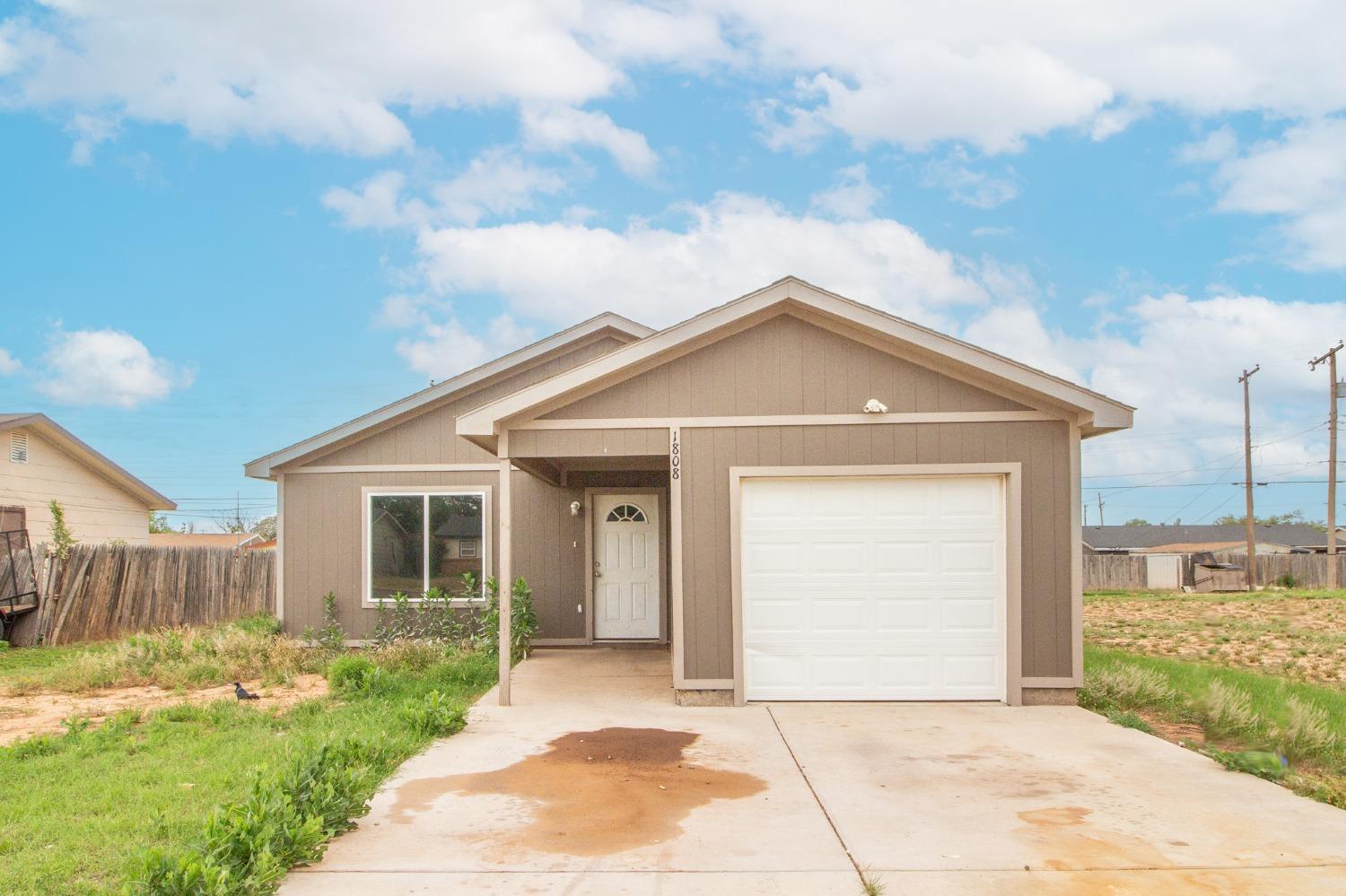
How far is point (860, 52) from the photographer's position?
→ 42.0 ft

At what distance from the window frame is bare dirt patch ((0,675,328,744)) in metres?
2.42

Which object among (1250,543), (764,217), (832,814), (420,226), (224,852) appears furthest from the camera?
(1250,543)

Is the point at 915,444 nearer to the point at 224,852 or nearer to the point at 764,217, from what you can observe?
the point at 224,852

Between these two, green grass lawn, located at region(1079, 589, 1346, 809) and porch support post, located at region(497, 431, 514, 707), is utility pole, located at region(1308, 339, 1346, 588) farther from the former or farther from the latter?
porch support post, located at region(497, 431, 514, 707)

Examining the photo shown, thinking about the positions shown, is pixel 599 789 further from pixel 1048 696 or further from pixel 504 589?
pixel 1048 696

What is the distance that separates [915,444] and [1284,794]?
392 cm

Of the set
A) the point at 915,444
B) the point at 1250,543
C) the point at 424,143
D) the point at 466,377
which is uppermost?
the point at 424,143

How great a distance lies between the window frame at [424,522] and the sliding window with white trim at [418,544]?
0.04ft

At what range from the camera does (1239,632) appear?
1788 cm

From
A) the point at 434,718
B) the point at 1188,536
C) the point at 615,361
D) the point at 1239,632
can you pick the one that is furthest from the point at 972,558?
the point at 1188,536

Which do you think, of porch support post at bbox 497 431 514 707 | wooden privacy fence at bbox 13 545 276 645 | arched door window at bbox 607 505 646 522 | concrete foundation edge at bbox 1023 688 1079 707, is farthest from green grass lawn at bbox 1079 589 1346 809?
wooden privacy fence at bbox 13 545 276 645

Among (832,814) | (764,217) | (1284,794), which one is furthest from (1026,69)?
(832,814)

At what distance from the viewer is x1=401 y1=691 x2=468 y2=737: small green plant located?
7.52 m

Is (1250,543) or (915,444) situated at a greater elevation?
(915,444)
